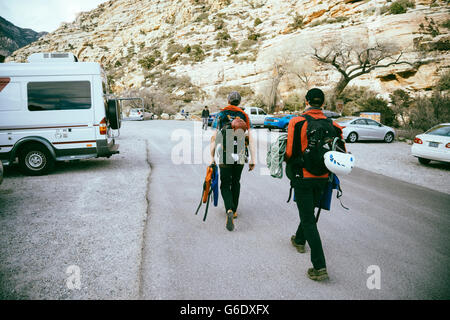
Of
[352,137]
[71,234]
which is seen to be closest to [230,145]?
[71,234]

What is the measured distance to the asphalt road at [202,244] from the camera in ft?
9.30

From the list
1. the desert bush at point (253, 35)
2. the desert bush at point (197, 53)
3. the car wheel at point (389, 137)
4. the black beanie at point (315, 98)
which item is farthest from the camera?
the desert bush at point (253, 35)

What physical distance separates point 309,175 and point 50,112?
24.0 feet

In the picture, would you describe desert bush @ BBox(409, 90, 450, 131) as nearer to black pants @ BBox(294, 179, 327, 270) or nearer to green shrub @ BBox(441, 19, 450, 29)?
black pants @ BBox(294, 179, 327, 270)

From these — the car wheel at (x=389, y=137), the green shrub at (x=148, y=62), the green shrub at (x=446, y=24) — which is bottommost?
the car wheel at (x=389, y=137)

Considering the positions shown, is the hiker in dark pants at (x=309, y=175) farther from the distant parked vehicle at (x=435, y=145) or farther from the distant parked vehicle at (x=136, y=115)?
the distant parked vehicle at (x=136, y=115)

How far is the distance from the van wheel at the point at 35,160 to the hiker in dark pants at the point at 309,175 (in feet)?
23.5

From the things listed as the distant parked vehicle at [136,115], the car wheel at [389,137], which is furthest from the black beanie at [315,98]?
the distant parked vehicle at [136,115]

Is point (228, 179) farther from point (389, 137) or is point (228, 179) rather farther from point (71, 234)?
point (389, 137)

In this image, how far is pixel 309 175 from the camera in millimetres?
3049

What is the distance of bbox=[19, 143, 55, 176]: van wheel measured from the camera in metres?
7.52

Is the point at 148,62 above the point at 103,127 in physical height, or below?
above

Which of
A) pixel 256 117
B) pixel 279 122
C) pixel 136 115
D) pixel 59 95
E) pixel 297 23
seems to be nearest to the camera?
pixel 59 95

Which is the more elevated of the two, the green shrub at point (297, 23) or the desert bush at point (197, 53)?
the green shrub at point (297, 23)
